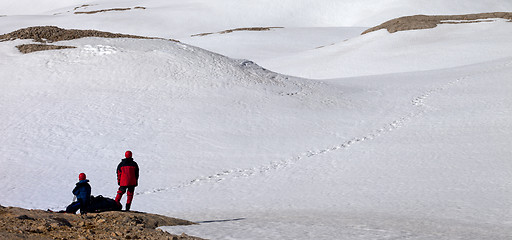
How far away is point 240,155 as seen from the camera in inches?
776

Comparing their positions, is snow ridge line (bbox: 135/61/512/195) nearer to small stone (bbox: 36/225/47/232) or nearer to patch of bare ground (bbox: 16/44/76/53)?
small stone (bbox: 36/225/47/232)

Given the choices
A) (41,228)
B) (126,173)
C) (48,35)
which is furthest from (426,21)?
(41,228)

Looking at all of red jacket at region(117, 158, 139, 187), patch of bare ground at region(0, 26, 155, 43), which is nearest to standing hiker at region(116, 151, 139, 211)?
red jacket at region(117, 158, 139, 187)

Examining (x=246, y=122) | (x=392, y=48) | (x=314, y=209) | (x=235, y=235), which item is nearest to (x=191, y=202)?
(x=314, y=209)

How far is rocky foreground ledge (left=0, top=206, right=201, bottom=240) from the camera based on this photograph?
27.5 ft

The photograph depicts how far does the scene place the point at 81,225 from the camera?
9.33m

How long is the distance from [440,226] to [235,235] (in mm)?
3989

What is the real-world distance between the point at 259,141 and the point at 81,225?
39.7ft

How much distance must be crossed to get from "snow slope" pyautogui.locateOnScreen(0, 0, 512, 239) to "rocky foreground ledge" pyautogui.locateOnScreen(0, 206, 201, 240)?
75cm

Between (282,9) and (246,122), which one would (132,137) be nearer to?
(246,122)

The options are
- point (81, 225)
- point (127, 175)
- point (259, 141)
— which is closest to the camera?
point (81, 225)

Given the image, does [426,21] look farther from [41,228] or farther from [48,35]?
[41,228]

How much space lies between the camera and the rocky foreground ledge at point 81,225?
839 centimetres

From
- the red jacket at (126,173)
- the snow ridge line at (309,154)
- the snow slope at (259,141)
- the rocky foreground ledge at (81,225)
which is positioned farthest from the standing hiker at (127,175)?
the snow ridge line at (309,154)
